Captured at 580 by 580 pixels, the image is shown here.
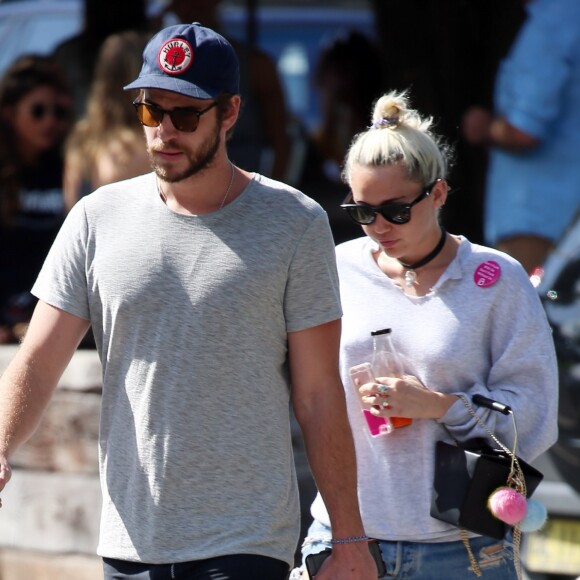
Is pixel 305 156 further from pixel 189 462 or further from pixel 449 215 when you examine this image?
pixel 189 462

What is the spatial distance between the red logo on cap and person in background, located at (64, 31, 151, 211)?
246 cm

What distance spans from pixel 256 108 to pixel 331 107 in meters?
1.10

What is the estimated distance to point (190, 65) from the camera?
9.93 feet

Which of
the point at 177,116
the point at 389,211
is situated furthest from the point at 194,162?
the point at 389,211

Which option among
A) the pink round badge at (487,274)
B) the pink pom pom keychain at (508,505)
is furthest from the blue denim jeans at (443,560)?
the pink round badge at (487,274)

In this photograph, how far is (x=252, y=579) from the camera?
295 centimetres

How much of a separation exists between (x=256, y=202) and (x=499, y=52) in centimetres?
395

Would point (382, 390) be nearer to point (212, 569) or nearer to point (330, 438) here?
point (330, 438)

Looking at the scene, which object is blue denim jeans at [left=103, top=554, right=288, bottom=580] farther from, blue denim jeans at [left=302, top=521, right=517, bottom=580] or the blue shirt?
the blue shirt

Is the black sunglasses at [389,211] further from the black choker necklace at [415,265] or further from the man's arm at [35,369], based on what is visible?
the man's arm at [35,369]

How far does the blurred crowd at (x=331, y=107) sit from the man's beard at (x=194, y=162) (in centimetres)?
293

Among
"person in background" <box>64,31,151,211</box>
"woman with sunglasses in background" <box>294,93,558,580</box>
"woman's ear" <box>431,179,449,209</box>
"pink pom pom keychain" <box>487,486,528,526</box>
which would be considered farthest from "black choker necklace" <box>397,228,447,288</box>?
"person in background" <box>64,31,151,211</box>

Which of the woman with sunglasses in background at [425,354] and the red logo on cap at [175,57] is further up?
the red logo on cap at [175,57]

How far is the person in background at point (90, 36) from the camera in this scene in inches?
265
